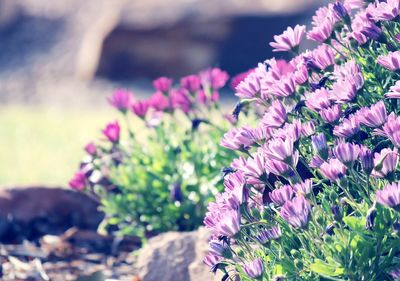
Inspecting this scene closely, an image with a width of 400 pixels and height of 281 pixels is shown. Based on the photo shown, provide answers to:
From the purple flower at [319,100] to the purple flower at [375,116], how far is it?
234 mm

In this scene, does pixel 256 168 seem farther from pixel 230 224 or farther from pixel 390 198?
pixel 390 198

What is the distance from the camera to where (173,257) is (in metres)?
4.33

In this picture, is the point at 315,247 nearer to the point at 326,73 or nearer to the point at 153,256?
the point at 326,73

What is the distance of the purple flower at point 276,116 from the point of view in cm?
304

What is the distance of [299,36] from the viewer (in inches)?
135

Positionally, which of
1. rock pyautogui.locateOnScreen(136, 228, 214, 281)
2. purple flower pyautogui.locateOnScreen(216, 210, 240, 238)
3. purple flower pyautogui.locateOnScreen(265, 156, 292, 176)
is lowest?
rock pyautogui.locateOnScreen(136, 228, 214, 281)

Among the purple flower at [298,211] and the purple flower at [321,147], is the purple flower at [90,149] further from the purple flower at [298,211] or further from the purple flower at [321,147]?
the purple flower at [298,211]

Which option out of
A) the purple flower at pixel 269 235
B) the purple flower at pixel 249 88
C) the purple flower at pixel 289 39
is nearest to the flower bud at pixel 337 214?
the purple flower at pixel 269 235

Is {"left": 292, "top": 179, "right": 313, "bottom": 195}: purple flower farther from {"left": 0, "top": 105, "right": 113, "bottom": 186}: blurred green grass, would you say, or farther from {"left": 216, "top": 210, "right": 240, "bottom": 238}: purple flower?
{"left": 0, "top": 105, "right": 113, "bottom": 186}: blurred green grass

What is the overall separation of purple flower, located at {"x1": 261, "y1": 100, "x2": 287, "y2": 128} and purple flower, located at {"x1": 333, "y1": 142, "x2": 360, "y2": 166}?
41cm

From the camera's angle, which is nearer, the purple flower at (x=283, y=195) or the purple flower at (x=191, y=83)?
the purple flower at (x=283, y=195)

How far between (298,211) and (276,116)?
1.77 ft

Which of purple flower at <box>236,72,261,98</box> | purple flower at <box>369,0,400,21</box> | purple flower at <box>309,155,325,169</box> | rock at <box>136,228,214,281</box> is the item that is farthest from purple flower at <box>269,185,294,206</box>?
rock at <box>136,228,214,281</box>

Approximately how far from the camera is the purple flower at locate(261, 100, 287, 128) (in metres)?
3.04
